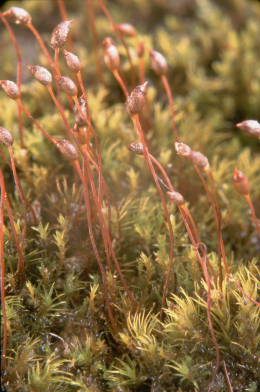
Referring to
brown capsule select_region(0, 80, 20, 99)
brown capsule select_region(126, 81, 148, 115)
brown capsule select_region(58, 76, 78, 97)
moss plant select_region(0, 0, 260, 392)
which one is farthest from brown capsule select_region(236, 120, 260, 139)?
brown capsule select_region(0, 80, 20, 99)

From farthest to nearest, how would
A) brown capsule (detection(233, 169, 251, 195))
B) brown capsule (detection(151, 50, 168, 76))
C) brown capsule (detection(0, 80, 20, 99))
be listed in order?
1. brown capsule (detection(151, 50, 168, 76))
2. brown capsule (detection(0, 80, 20, 99))
3. brown capsule (detection(233, 169, 251, 195))

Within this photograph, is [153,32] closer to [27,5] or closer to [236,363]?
[27,5]

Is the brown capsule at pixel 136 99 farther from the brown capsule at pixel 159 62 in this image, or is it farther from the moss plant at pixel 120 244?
the brown capsule at pixel 159 62

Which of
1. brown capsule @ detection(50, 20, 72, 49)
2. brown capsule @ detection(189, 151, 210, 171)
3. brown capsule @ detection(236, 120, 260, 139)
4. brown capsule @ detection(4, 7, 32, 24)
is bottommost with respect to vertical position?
brown capsule @ detection(189, 151, 210, 171)

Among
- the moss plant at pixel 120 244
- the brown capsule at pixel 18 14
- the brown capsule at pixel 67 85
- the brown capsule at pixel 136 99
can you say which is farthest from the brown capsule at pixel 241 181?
the brown capsule at pixel 18 14

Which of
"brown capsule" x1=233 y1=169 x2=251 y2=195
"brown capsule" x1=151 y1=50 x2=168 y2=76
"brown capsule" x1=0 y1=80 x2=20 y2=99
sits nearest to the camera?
"brown capsule" x1=233 y1=169 x2=251 y2=195

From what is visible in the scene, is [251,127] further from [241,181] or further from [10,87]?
[10,87]

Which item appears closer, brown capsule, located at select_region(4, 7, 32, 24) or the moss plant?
the moss plant

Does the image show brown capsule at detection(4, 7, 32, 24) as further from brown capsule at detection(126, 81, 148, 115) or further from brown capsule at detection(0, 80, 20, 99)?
brown capsule at detection(126, 81, 148, 115)
